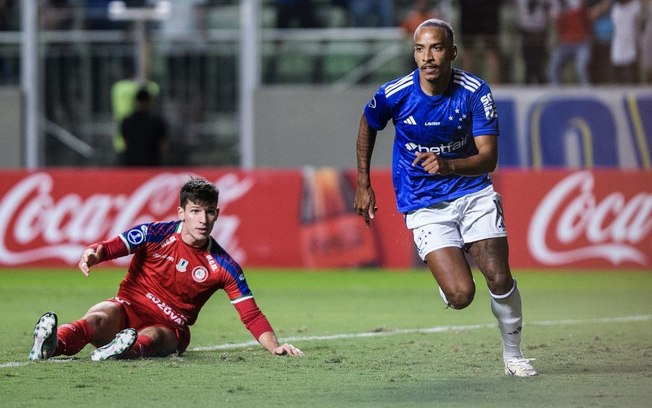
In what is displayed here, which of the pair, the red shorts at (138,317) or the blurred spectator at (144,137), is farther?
the blurred spectator at (144,137)

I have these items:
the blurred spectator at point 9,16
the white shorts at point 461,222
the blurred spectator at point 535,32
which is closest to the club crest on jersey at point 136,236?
the white shorts at point 461,222

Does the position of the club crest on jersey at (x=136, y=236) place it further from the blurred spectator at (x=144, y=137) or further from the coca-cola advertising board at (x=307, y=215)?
the blurred spectator at (x=144, y=137)

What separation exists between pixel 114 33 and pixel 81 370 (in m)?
13.4

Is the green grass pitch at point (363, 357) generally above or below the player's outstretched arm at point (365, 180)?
below

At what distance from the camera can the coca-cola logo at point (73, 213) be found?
16.7m

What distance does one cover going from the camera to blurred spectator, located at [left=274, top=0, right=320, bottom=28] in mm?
19859

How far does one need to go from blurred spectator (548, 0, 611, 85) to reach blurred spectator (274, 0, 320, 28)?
3.60 m

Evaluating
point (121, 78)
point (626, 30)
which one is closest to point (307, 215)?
point (121, 78)

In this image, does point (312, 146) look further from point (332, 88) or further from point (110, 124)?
point (110, 124)

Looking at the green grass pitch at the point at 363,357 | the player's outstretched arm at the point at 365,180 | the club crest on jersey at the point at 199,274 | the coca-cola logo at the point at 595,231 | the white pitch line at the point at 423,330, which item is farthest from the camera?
the coca-cola logo at the point at 595,231

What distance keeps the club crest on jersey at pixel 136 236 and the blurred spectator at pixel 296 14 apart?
469 inches

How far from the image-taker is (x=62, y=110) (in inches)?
814

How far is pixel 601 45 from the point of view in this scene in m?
18.9

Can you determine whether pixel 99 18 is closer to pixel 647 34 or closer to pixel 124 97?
pixel 124 97
